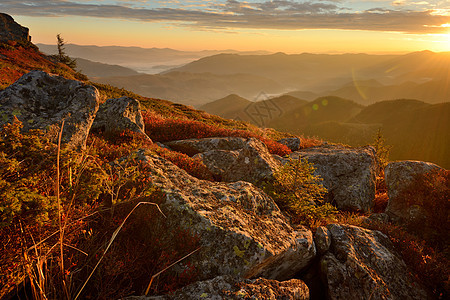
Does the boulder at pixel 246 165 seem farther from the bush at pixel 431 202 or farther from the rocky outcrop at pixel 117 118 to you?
the bush at pixel 431 202

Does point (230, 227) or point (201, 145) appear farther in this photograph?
point (201, 145)

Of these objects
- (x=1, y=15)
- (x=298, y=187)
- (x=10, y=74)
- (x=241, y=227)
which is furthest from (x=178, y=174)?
(x=1, y=15)

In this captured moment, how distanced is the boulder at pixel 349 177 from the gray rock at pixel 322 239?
4570 millimetres

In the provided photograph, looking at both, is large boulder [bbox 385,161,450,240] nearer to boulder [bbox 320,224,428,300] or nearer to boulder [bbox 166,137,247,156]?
boulder [bbox 320,224,428,300]

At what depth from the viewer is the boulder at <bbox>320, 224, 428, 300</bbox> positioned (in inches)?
222

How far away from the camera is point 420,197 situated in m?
9.53

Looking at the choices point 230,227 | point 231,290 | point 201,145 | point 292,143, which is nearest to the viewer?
point 231,290

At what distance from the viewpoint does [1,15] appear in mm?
60062

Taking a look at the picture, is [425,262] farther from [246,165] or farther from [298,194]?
[246,165]

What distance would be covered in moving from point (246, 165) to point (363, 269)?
4.89 m

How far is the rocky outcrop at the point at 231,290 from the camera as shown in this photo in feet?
12.8

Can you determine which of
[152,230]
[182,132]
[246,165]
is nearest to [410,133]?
[182,132]

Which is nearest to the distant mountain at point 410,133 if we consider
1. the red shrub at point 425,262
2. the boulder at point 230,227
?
the red shrub at point 425,262

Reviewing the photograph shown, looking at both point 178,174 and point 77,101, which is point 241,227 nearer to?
point 178,174
